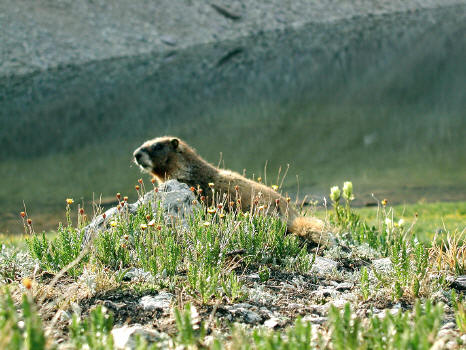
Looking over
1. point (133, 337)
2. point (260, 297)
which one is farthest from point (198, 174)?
point (133, 337)

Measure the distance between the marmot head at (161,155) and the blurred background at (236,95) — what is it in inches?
107

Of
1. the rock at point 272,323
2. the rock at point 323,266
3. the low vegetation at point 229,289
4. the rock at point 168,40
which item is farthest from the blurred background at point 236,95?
the rock at point 272,323

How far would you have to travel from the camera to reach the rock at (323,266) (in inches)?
316

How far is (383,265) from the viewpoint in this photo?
322 inches

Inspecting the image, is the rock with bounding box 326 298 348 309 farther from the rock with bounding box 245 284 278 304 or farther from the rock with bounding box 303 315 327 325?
the rock with bounding box 245 284 278 304

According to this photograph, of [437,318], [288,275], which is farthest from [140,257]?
[437,318]

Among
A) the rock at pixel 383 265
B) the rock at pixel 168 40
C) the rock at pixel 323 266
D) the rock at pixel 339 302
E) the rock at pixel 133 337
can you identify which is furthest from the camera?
the rock at pixel 168 40

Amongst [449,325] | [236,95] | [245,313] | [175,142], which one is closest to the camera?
[449,325]

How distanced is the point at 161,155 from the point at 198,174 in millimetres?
924

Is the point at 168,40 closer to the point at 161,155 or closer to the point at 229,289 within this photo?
the point at 161,155

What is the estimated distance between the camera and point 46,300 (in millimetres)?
6648

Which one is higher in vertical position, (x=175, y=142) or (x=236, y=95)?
(x=175, y=142)

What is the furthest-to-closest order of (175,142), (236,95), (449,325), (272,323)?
(236,95) < (175,142) < (272,323) < (449,325)

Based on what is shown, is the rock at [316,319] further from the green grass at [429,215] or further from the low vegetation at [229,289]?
the green grass at [429,215]
